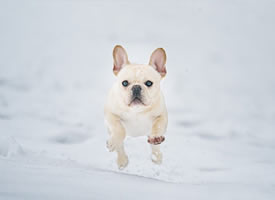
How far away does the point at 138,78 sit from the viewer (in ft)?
9.21

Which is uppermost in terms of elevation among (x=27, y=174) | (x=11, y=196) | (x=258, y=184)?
(x=258, y=184)

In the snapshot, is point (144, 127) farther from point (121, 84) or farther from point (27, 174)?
point (27, 174)

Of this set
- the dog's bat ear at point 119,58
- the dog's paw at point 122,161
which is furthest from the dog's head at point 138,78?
the dog's paw at point 122,161

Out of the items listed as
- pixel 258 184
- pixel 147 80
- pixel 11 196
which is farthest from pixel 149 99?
pixel 258 184

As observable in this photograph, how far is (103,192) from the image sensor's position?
267 centimetres

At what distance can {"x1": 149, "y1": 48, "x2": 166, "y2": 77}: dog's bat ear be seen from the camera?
114 inches

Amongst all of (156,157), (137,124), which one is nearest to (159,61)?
(137,124)

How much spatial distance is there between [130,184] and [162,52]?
1013 mm

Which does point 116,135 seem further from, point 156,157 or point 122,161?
point 156,157

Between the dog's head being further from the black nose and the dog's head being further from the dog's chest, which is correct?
the dog's chest

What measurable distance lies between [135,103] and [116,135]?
0.99ft

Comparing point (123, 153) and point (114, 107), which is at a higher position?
point (114, 107)

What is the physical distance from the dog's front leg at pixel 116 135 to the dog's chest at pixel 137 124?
0.06 metres

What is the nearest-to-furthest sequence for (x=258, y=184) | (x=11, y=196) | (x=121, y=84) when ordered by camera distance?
(x=11, y=196) → (x=121, y=84) → (x=258, y=184)
